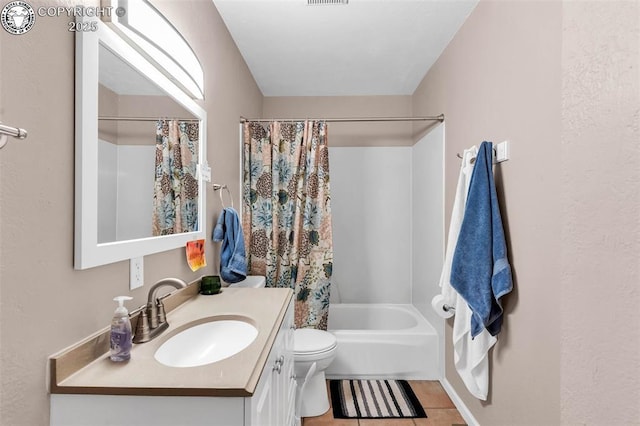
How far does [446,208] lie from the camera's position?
8.03 feet

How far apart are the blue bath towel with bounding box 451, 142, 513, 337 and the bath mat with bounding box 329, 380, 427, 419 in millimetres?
867

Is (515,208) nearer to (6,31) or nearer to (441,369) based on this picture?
(441,369)

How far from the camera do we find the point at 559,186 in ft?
4.07

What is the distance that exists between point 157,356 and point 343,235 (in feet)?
7.99

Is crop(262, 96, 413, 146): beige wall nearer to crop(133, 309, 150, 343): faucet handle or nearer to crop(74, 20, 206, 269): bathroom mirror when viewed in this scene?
crop(74, 20, 206, 269): bathroom mirror

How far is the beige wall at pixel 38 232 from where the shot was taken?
712 millimetres

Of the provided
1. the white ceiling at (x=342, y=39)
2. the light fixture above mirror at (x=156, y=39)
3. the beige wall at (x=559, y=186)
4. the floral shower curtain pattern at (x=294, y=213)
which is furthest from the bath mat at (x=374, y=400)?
the white ceiling at (x=342, y=39)

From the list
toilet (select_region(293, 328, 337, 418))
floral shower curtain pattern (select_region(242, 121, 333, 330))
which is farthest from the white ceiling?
toilet (select_region(293, 328, 337, 418))

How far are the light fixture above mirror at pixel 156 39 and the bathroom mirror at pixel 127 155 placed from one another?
3 cm

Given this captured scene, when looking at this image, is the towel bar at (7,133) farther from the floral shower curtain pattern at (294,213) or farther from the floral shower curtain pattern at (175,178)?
the floral shower curtain pattern at (294,213)

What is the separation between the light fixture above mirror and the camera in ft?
3.34

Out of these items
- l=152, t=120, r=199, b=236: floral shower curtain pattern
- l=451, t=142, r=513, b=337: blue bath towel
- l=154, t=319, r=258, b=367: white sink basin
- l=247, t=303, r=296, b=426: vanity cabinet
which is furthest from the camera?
l=451, t=142, r=513, b=337: blue bath towel

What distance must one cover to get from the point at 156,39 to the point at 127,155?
16.8 inches

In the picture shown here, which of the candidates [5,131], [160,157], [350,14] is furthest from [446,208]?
[5,131]
